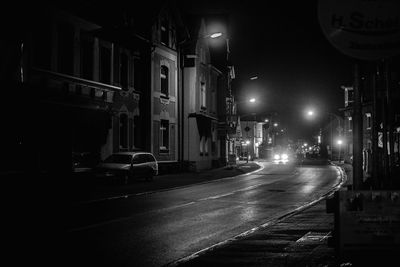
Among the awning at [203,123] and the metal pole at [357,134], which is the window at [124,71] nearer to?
the awning at [203,123]

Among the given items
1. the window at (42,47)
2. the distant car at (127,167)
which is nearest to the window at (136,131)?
the distant car at (127,167)

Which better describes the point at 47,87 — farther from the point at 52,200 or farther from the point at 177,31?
the point at 177,31

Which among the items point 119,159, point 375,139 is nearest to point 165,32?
point 119,159

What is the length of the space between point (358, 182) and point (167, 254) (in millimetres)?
3549

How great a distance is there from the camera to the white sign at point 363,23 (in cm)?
642

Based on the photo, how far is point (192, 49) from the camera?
135ft

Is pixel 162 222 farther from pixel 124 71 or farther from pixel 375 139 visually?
pixel 124 71

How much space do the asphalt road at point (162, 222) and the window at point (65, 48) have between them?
7524 millimetres

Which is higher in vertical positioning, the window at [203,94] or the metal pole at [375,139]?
the window at [203,94]

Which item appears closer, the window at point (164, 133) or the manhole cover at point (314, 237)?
the manhole cover at point (314, 237)

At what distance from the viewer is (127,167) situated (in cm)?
2759

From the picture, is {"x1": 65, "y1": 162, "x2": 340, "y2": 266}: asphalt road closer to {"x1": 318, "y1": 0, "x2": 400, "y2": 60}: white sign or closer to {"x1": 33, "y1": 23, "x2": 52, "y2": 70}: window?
→ {"x1": 318, "y1": 0, "x2": 400, "y2": 60}: white sign

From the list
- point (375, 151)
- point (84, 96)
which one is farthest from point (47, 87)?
point (375, 151)

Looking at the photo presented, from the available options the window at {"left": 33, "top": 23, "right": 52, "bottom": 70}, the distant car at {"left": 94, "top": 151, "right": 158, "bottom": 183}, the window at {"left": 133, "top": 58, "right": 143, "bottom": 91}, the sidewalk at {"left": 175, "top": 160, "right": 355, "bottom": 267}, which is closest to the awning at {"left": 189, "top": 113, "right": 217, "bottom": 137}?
the window at {"left": 133, "top": 58, "right": 143, "bottom": 91}
